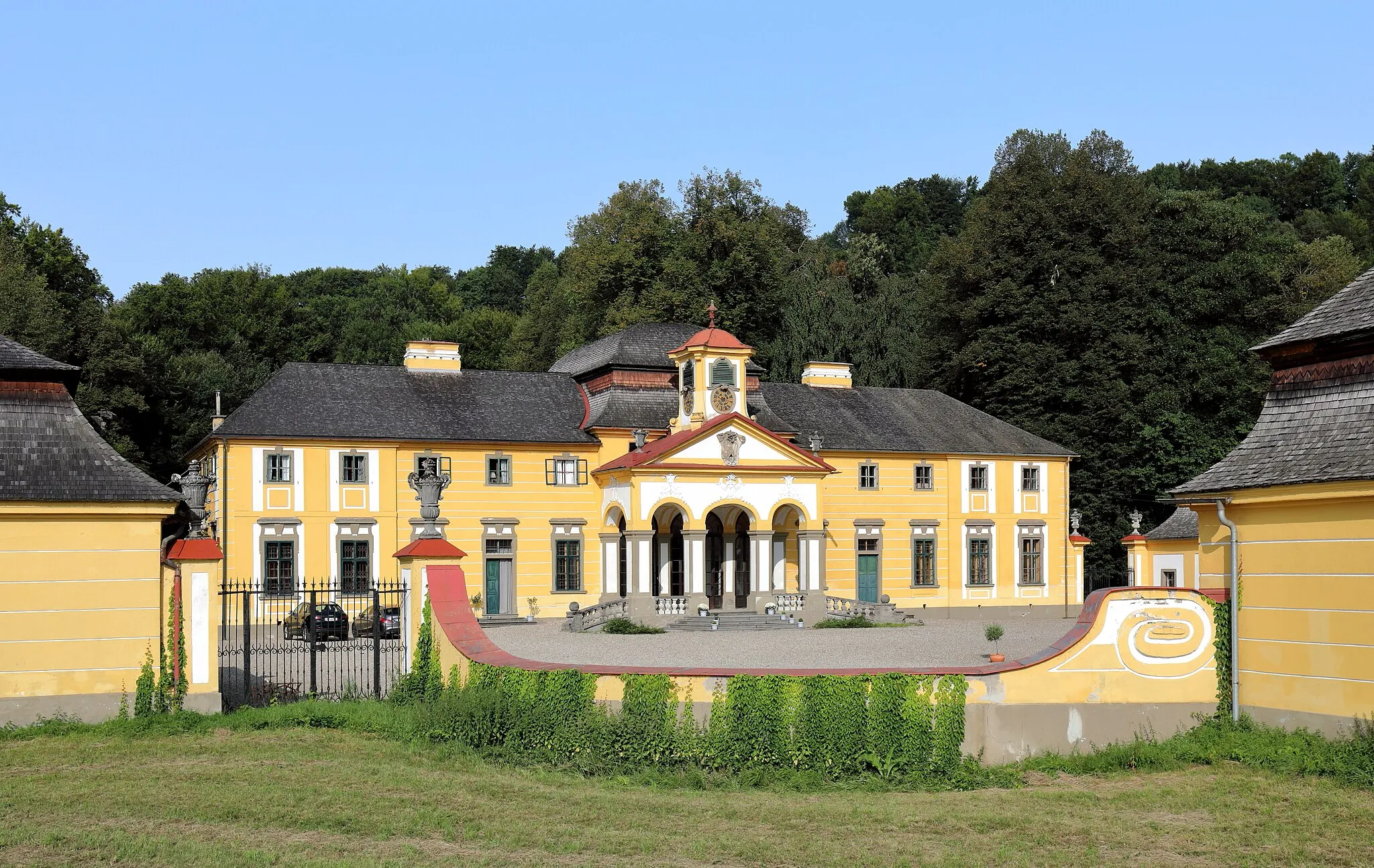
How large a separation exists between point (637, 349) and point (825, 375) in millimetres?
8163

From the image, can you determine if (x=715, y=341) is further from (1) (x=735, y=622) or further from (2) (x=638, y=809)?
(2) (x=638, y=809)

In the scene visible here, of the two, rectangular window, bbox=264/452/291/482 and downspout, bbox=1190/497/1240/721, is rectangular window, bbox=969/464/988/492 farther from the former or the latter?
downspout, bbox=1190/497/1240/721

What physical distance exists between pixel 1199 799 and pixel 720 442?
2635 cm

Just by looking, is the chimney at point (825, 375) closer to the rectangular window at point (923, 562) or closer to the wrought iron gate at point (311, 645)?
the rectangular window at point (923, 562)

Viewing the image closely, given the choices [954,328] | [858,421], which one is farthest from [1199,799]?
[954,328]

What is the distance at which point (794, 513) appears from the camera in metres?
41.6

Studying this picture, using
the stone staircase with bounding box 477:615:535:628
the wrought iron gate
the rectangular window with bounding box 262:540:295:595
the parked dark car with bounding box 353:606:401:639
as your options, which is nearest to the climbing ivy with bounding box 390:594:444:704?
the wrought iron gate

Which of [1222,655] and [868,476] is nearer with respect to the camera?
[1222,655]

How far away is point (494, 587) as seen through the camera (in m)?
40.5

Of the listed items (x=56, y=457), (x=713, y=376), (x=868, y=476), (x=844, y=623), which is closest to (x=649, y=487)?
(x=713, y=376)

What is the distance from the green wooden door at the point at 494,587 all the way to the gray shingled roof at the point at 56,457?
71.5 ft

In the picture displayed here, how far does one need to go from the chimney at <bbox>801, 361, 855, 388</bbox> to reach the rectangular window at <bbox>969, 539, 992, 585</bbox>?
730 cm

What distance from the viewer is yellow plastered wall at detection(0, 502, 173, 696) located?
1786cm

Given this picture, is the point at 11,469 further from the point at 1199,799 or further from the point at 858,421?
the point at 858,421
